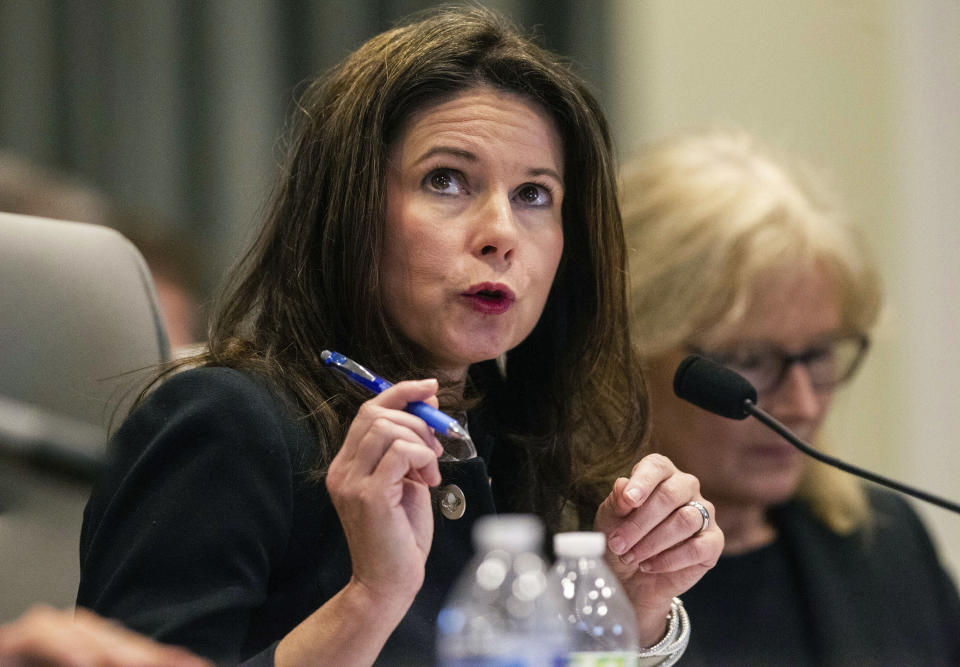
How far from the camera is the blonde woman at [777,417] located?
68.7 inches

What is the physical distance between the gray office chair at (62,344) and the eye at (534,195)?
41 centimetres

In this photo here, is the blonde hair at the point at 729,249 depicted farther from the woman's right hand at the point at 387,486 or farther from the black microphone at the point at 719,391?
the woman's right hand at the point at 387,486

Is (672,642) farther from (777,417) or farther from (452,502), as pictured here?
(777,417)

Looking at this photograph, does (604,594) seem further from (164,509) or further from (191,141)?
(191,141)

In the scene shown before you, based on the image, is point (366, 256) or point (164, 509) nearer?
point (164, 509)

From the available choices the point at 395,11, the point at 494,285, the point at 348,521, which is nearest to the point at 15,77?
the point at 395,11

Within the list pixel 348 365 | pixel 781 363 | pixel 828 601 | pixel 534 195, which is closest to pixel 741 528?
pixel 828 601

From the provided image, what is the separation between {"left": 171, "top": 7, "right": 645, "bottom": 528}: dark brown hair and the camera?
3.56ft

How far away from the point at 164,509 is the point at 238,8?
2060 mm

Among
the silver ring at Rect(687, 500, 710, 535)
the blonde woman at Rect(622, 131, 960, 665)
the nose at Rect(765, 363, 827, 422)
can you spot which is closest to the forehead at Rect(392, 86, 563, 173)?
the silver ring at Rect(687, 500, 710, 535)

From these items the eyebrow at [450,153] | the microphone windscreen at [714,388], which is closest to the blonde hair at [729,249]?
the microphone windscreen at [714,388]

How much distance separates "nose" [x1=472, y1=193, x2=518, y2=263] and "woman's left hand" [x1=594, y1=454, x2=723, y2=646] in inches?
9.0

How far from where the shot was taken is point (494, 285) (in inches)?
42.1

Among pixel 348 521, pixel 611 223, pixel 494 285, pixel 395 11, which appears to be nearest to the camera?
pixel 348 521
